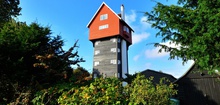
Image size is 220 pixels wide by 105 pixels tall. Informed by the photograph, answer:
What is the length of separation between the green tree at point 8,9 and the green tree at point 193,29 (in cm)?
1233

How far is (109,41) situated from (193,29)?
19.6 meters

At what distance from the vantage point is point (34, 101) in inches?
215

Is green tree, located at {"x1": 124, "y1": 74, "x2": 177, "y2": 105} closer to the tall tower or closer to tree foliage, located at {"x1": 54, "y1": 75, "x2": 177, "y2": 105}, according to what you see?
tree foliage, located at {"x1": 54, "y1": 75, "x2": 177, "y2": 105}

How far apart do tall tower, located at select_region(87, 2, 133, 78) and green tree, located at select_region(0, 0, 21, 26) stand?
12.7 meters

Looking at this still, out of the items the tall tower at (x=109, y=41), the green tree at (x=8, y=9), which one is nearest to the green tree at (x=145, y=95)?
the green tree at (x=8, y=9)

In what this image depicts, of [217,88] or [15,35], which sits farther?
[217,88]

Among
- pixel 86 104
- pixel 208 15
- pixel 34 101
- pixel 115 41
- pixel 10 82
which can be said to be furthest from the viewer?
pixel 115 41

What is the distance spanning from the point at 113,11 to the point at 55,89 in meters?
22.7

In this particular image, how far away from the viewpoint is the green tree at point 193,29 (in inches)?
276

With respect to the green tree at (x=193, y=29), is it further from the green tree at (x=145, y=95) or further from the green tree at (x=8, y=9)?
the green tree at (x=8, y=9)

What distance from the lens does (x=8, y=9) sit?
49.9 feet

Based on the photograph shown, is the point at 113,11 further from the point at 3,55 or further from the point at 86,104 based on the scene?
the point at 86,104


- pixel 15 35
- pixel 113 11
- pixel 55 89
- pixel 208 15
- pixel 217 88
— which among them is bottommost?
pixel 217 88

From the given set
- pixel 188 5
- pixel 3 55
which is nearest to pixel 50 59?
pixel 3 55
